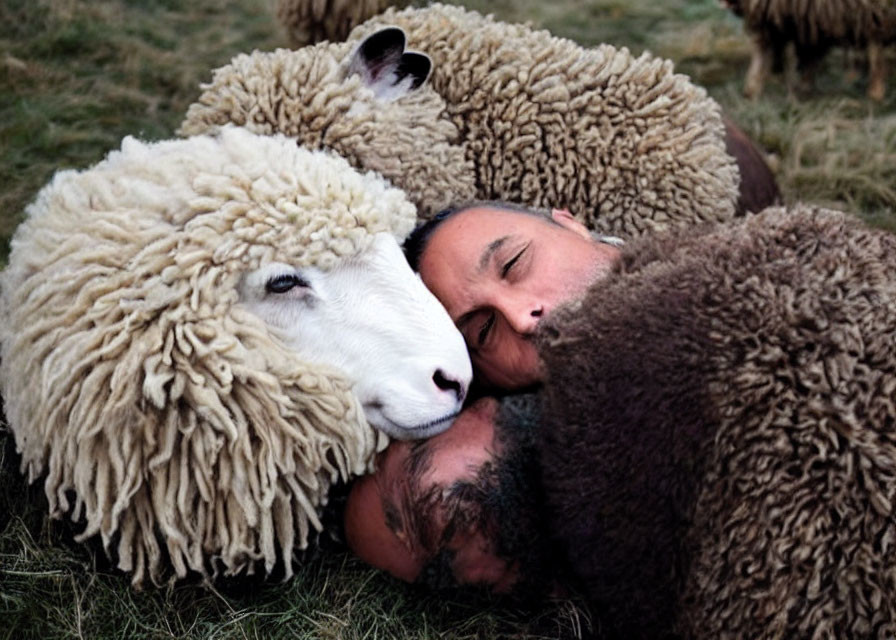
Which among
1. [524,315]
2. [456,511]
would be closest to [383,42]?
[524,315]

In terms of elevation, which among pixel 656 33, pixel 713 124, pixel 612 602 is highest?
pixel 713 124

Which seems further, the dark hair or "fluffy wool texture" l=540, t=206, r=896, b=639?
the dark hair

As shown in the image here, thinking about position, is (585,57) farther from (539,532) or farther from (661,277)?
(539,532)

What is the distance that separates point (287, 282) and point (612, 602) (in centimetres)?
77

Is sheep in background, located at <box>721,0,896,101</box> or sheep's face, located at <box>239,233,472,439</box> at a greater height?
sheep's face, located at <box>239,233,472,439</box>

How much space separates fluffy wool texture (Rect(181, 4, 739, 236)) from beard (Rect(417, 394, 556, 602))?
806mm

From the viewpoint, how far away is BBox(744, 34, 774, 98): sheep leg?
15.9 feet

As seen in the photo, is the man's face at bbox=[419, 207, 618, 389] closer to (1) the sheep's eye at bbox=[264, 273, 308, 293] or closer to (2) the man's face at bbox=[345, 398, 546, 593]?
(2) the man's face at bbox=[345, 398, 546, 593]

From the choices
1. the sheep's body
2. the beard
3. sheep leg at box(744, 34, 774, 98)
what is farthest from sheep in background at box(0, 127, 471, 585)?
sheep leg at box(744, 34, 774, 98)

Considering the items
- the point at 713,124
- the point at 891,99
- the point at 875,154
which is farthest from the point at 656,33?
the point at 713,124

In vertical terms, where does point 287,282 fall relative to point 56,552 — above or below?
above

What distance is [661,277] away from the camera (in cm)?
177

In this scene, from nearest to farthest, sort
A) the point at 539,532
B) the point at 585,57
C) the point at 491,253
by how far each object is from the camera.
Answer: the point at 539,532 < the point at 491,253 < the point at 585,57

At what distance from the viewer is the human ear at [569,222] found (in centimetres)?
230
